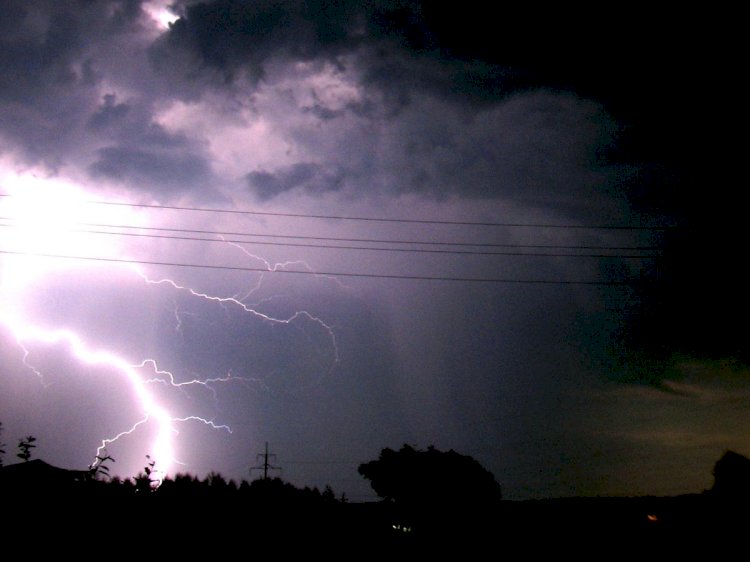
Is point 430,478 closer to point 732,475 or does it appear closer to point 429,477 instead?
point 429,477

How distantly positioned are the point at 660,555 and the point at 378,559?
43.1ft

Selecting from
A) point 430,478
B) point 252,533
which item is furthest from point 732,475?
point 252,533

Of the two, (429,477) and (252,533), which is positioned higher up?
(252,533)

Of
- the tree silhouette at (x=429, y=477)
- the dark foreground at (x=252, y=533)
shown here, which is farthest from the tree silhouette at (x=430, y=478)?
the dark foreground at (x=252, y=533)

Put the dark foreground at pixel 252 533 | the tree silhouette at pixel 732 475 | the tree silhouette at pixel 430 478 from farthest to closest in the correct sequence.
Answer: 1. the tree silhouette at pixel 430 478
2. the tree silhouette at pixel 732 475
3. the dark foreground at pixel 252 533

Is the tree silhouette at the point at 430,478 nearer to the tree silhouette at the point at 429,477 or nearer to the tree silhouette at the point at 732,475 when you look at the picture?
the tree silhouette at the point at 429,477

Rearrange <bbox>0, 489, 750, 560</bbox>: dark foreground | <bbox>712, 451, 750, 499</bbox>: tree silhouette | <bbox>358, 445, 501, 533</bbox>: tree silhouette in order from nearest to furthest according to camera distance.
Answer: <bbox>0, 489, 750, 560</bbox>: dark foreground, <bbox>712, 451, 750, 499</bbox>: tree silhouette, <bbox>358, 445, 501, 533</bbox>: tree silhouette

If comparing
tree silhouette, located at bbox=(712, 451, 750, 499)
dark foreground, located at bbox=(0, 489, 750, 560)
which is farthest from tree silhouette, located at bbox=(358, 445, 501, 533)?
dark foreground, located at bbox=(0, 489, 750, 560)

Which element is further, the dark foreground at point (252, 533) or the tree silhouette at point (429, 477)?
the tree silhouette at point (429, 477)

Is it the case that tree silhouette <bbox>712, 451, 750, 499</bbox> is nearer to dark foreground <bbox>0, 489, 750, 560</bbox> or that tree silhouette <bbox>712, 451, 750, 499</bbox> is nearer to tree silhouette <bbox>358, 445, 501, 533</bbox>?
dark foreground <bbox>0, 489, 750, 560</bbox>

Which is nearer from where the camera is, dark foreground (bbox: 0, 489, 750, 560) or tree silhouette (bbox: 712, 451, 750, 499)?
dark foreground (bbox: 0, 489, 750, 560)

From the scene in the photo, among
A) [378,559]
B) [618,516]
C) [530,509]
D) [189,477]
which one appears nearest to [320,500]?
[378,559]

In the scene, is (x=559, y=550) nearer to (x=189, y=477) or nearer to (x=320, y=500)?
(x=320, y=500)

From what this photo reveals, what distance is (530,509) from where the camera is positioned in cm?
2345
